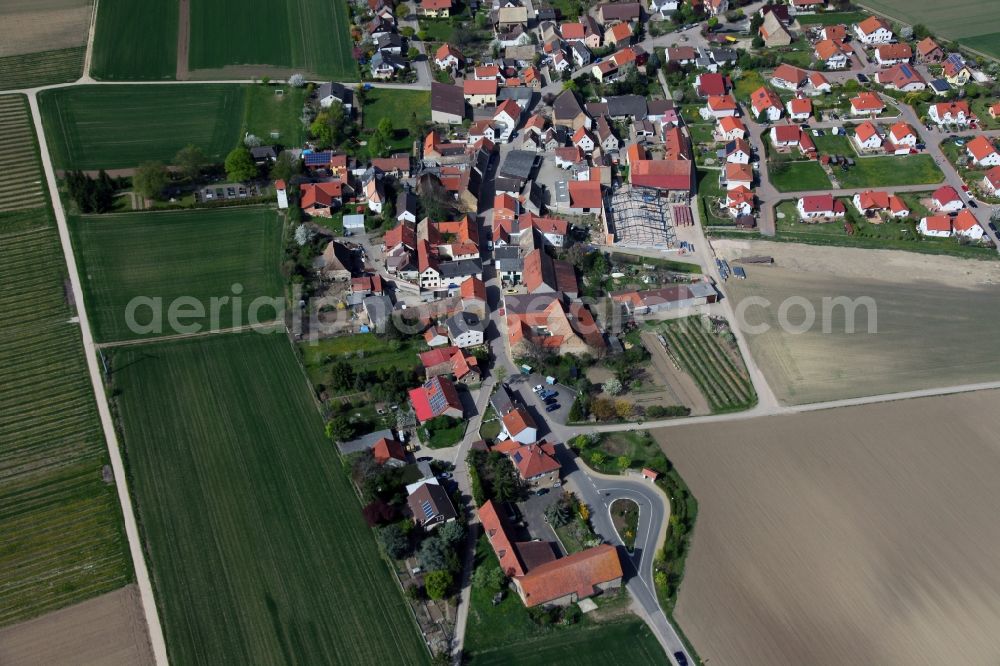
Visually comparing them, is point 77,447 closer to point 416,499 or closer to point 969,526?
point 416,499

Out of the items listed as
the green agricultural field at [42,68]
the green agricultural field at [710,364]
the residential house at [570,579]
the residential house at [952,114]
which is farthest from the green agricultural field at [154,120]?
the residential house at [952,114]

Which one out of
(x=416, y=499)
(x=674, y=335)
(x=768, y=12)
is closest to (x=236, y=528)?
(x=416, y=499)

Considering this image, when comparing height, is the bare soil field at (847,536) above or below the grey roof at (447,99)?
below

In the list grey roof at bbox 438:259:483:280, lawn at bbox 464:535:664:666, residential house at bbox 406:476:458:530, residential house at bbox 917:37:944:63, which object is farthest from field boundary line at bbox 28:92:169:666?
residential house at bbox 917:37:944:63

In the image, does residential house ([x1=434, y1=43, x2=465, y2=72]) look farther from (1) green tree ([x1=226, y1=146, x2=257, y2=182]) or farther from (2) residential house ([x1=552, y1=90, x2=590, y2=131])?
(1) green tree ([x1=226, y1=146, x2=257, y2=182])

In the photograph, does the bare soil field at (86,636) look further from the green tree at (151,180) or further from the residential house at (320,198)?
the green tree at (151,180)

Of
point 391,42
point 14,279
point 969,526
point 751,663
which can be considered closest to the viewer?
point 751,663

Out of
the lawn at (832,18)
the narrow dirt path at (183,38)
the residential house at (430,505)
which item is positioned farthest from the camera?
the lawn at (832,18)
